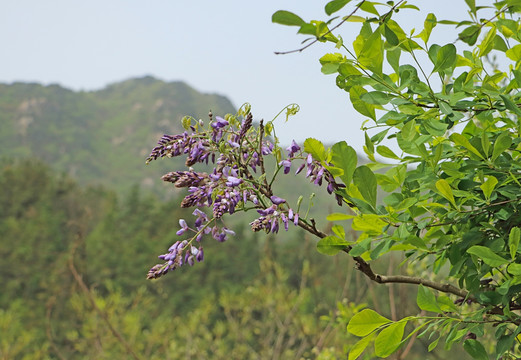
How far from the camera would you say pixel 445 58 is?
1503 millimetres

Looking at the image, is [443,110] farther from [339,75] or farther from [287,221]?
[287,221]

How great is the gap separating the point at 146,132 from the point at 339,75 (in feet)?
439

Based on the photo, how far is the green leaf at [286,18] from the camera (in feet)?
4.12

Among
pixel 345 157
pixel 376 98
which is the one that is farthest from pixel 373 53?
pixel 345 157

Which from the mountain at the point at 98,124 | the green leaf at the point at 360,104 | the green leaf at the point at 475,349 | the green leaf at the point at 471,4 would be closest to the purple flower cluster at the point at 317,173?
the green leaf at the point at 360,104

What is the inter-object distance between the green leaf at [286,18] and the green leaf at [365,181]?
0.41 meters

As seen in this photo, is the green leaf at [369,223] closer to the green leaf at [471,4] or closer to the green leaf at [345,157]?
the green leaf at [345,157]

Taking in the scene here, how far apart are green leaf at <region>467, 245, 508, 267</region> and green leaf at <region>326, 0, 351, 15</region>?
70 cm

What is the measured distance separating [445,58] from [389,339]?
31.7 inches

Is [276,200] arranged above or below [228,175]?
below

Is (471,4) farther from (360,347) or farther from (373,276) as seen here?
(360,347)

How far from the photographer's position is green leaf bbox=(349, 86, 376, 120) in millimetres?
1577

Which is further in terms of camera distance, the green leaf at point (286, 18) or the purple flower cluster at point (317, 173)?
the purple flower cluster at point (317, 173)

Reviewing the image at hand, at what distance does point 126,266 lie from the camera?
43.7 m
